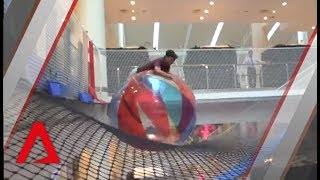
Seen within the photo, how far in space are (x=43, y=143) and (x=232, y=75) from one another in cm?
403

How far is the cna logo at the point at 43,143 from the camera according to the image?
1553mm

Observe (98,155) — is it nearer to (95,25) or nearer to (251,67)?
(251,67)

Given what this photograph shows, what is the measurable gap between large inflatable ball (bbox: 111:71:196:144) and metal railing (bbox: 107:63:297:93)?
3057 mm

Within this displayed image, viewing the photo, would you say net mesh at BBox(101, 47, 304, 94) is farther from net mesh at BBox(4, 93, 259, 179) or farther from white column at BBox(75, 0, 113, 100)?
net mesh at BBox(4, 93, 259, 179)

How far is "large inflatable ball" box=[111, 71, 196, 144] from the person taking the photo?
2.20 meters

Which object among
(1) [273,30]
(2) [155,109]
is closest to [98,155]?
(2) [155,109]

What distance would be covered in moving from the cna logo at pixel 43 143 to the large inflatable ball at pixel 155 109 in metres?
0.56

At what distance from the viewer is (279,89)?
532 centimetres

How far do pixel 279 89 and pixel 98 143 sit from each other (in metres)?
3.73

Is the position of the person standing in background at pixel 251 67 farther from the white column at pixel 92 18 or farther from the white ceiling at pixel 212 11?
the white ceiling at pixel 212 11

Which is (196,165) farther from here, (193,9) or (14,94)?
(193,9)

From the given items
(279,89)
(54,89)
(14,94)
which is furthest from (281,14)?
(14,94)

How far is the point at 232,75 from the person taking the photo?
548cm

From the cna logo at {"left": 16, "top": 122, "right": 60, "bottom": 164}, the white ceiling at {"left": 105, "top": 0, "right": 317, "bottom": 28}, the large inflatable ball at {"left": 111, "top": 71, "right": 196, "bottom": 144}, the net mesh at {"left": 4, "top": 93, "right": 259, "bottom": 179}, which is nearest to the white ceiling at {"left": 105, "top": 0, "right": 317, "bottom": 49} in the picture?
the white ceiling at {"left": 105, "top": 0, "right": 317, "bottom": 28}
